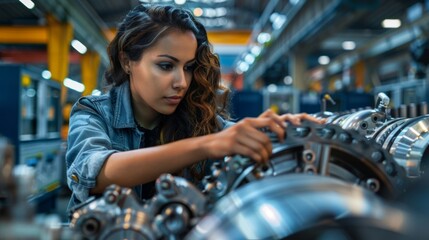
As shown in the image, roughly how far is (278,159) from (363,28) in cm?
1100

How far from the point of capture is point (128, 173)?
874 mm

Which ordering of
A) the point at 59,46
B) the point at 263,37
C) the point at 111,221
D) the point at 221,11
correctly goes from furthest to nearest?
the point at 221,11 < the point at 263,37 < the point at 59,46 < the point at 111,221

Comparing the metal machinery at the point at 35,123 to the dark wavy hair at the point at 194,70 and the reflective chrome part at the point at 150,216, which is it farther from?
the reflective chrome part at the point at 150,216

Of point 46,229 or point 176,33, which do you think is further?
point 176,33

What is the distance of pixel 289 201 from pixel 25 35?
10.6m

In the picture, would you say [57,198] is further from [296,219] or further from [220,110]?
[296,219]

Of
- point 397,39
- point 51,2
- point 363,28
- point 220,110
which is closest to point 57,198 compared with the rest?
point 51,2

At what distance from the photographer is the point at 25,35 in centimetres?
1002

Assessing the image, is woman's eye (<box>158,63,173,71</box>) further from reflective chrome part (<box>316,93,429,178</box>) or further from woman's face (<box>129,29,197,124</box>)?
reflective chrome part (<box>316,93,429,178</box>)

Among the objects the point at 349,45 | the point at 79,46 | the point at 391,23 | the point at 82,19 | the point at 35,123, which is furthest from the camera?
the point at 349,45

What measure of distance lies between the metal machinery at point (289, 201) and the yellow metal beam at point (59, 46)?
22.6ft

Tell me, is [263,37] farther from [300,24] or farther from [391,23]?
[300,24]

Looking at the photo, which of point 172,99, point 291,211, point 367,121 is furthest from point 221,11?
point 291,211

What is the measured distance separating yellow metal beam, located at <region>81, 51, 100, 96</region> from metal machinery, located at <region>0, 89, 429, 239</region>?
389 inches
